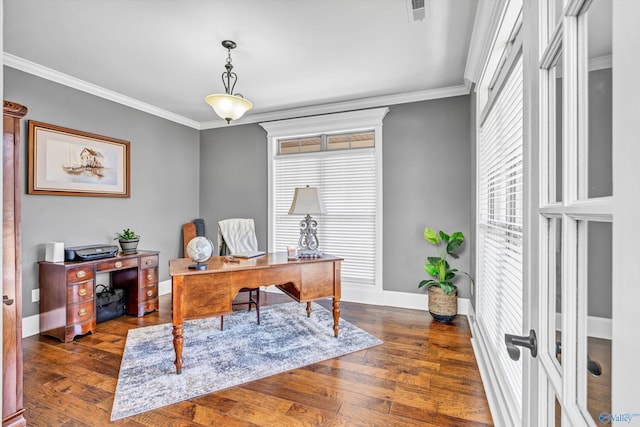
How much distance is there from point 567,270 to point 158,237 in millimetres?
4790

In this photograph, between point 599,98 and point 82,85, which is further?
point 82,85

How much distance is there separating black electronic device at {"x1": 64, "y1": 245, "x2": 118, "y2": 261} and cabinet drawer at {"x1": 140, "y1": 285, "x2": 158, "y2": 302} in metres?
0.56

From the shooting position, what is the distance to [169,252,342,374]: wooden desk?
2.28 metres

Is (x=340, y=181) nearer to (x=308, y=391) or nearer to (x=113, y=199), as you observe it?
(x=308, y=391)

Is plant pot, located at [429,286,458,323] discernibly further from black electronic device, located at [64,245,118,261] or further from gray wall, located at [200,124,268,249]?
black electronic device, located at [64,245,118,261]

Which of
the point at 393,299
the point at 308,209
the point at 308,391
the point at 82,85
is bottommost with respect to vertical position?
the point at 308,391

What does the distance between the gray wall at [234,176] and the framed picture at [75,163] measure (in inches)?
51.9

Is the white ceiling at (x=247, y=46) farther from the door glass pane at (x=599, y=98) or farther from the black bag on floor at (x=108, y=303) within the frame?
the black bag on floor at (x=108, y=303)

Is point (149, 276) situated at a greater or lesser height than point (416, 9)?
lesser

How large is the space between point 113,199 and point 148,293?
4.11 feet

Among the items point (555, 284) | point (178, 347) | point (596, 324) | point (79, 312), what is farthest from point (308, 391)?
point (79, 312)

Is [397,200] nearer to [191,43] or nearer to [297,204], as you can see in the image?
[297,204]

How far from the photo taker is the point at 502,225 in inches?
82.4

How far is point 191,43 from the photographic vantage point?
271 centimetres
